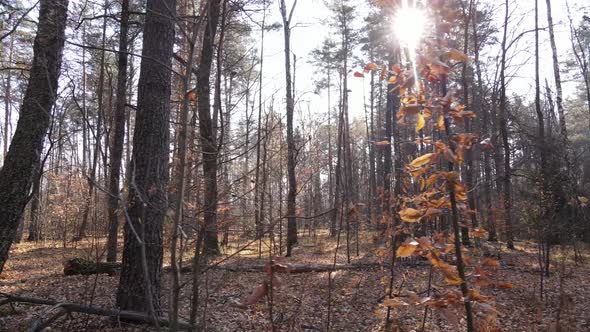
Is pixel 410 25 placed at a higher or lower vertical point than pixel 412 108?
higher

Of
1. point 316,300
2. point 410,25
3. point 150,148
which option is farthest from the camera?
point 316,300

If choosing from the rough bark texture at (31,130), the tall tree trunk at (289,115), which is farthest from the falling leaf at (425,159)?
the tall tree trunk at (289,115)

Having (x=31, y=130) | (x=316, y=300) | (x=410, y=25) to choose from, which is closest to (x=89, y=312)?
(x=31, y=130)

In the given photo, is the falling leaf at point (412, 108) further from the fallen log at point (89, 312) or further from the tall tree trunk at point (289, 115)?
the tall tree trunk at point (289, 115)

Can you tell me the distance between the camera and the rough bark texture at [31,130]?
11.8ft

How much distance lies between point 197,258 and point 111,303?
4.19 m

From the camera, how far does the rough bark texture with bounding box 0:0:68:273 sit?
358cm

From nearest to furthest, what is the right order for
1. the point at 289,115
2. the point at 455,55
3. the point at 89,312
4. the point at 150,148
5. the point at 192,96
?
the point at 455,55 → the point at 192,96 → the point at 89,312 → the point at 150,148 → the point at 289,115

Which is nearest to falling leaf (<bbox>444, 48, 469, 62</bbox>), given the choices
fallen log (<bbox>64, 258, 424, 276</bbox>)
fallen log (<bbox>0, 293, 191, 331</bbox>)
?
fallen log (<bbox>0, 293, 191, 331</bbox>)

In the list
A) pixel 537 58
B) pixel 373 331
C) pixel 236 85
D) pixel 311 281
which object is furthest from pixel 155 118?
pixel 236 85

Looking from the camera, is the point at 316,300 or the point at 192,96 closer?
the point at 192,96

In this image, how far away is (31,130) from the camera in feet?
12.4

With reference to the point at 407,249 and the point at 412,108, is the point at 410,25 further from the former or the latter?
the point at 407,249

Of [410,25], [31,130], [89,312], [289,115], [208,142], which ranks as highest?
[289,115]
